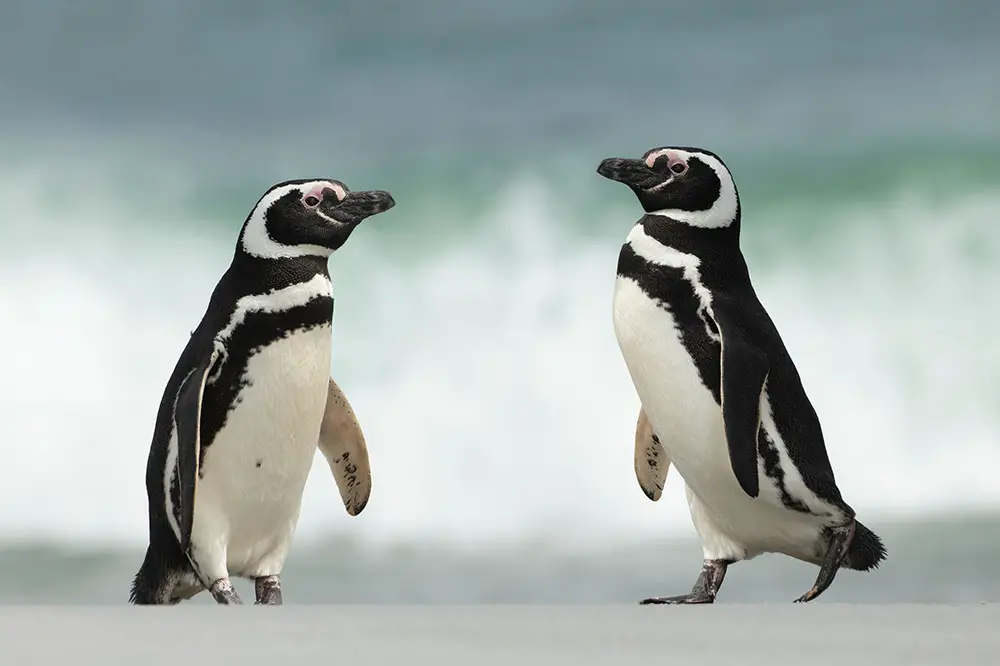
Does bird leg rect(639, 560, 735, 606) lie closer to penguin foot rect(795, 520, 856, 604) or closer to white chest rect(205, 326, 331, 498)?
penguin foot rect(795, 520, 856, 604)

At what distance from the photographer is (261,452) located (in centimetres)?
426

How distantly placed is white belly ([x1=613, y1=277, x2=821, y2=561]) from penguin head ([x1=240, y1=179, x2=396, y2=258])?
974 millimetres

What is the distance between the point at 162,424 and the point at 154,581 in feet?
1.73

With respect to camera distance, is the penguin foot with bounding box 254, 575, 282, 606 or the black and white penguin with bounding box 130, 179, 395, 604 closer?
the black and white penguin with bounding box 130, 179, 395, 604

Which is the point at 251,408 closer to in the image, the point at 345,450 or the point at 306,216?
the point at 306,216

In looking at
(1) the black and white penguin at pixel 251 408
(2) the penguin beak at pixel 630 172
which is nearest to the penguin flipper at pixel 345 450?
(1) the black and white penguin at pixel 251 408

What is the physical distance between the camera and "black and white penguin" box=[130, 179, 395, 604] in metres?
4.25

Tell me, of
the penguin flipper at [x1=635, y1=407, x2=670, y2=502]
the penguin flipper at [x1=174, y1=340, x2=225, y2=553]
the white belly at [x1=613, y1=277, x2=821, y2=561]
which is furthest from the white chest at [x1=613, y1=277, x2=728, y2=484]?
the penguin flipper at [x1=174, y1=340, x2=225, y2=553]

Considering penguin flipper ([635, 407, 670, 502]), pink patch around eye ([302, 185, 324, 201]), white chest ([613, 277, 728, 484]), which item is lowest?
penguin flipper ([635, 407, 670, 502])

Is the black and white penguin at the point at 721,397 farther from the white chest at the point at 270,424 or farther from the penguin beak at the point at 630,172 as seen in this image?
the white chest at the point at 270,424

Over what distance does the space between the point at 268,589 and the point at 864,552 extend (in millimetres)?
2001

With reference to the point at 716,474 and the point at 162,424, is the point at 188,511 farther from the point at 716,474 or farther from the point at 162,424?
the point at 716,474

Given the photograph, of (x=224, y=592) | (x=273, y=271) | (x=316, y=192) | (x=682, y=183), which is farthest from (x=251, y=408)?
(x=682, y=183)

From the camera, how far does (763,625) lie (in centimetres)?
279
